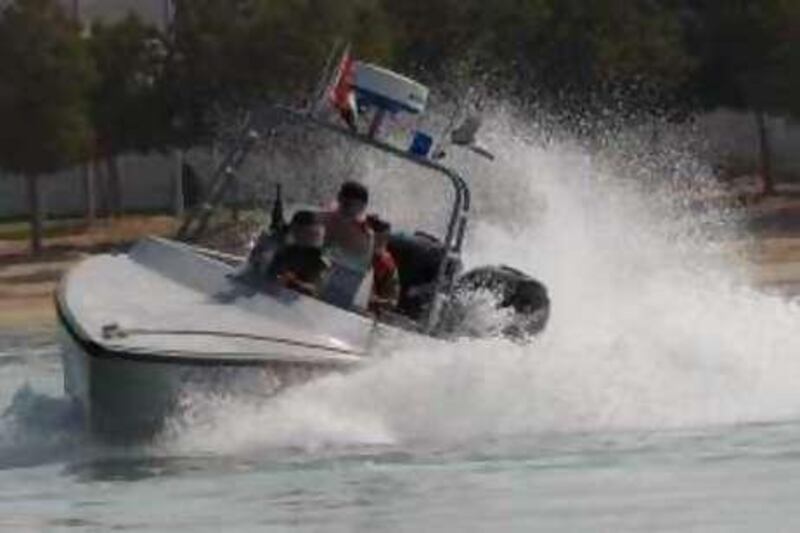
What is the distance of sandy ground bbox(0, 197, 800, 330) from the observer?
37969 millimetres

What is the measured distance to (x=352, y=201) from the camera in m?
18.6

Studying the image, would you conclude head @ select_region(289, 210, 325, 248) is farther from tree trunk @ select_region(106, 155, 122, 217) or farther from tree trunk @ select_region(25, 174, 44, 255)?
tree trunk @ select_region(106, 155, 122, 217)

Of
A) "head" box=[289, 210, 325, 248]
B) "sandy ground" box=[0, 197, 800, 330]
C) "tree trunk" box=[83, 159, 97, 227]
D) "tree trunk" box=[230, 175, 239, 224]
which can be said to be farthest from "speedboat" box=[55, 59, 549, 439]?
"tree trunk" box=[83, 159, 97, 227]

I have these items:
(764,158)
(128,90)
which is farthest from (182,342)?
(764,158)

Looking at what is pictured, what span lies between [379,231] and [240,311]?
176cm

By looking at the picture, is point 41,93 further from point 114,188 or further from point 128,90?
point 114,188

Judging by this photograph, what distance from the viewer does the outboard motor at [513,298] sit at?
18844mm

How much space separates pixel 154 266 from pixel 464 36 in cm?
2966

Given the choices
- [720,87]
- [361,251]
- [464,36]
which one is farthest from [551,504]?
[720,87]

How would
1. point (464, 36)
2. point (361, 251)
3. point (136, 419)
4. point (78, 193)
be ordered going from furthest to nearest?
point (78, 193) → point (464, 36) → point (361, 251) → point (136, 419)

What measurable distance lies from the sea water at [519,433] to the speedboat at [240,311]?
18 centimetres

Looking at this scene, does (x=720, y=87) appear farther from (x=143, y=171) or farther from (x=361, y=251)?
(x=361, y=251)

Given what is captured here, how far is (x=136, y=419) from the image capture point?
54.9 ft

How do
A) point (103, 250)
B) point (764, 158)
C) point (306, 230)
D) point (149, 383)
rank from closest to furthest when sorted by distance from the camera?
point (149, 383) → point (306, 230) → point (103, 250) → point (764, 158)
